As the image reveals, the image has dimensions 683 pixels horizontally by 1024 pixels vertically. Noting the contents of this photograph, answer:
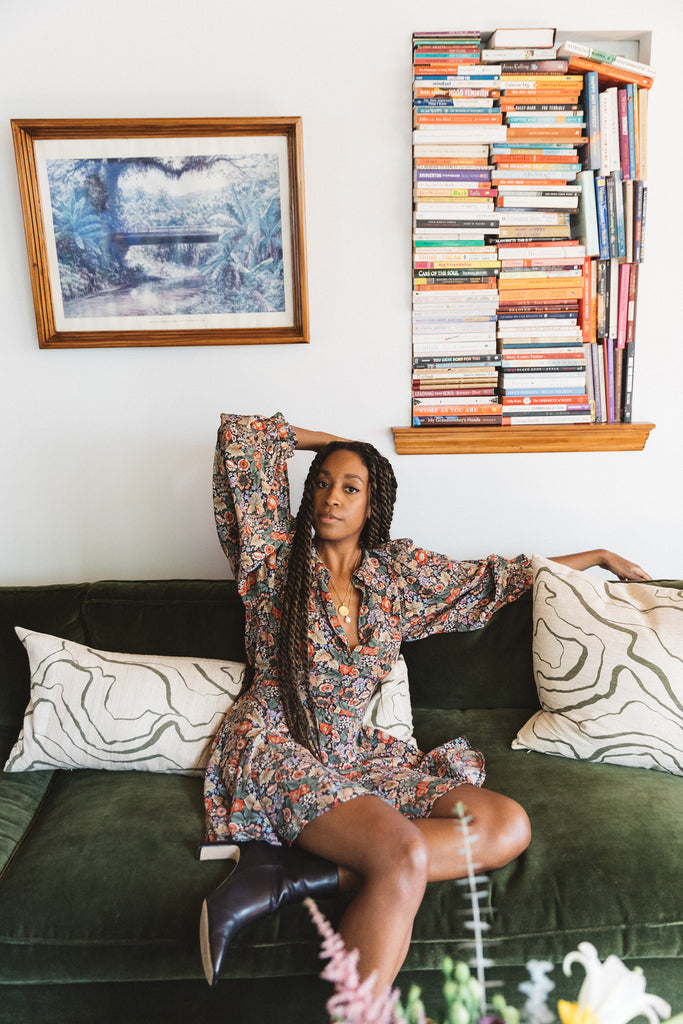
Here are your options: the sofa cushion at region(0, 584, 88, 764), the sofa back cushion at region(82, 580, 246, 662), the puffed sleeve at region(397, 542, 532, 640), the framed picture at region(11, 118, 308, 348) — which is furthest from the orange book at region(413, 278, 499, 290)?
the sofa cushion at region(0, 584, 88, 764)

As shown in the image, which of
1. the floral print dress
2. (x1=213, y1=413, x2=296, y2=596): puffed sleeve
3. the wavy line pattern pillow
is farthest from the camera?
(x1=213, y1=413, x2=296, y2=596): puffed sleeve

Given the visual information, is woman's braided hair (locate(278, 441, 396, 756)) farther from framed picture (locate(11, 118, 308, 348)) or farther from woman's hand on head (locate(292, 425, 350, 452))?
A: framed picture (locate(11, 118, 308, 348))

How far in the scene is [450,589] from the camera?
6.30ft

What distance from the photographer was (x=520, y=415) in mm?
2248

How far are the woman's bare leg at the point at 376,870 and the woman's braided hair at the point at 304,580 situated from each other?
270 millimetres

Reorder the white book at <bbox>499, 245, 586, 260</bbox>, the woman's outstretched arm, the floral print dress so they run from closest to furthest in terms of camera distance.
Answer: the floral print dress < the woman's outstretched arm < the white book at <bbox>499, 245, 586, 260</bbox>

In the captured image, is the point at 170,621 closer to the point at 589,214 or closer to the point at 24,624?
the point at 24,624

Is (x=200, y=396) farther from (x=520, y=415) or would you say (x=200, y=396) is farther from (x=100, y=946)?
(x=100, y=946)

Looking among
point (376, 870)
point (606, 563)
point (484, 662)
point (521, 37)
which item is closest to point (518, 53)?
point (521, 37)

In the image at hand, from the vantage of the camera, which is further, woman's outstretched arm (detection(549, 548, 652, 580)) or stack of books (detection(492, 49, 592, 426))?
stack of books (detection(492, 49, 592, 426))

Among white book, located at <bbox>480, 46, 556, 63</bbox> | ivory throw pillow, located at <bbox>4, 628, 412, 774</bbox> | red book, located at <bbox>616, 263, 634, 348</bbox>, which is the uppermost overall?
white book, located at <bbox>480, 46, 556, 63</bbox>

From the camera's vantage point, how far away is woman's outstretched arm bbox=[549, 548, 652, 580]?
1.95 meters

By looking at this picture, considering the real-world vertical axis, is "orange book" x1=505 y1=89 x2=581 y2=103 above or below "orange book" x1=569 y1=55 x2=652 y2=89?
below

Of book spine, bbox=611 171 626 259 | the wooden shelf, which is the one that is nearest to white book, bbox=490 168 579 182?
book spine, bbox=611 171 626 259
